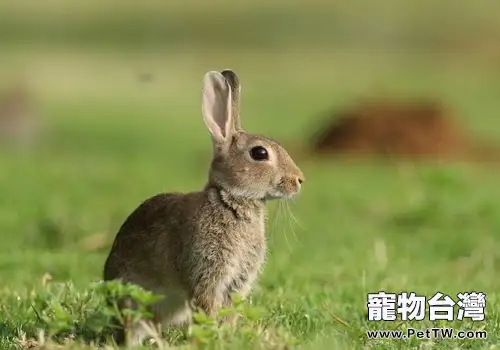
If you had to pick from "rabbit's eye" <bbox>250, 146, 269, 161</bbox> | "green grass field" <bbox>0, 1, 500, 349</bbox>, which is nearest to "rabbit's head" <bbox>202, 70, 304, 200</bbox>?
"rabbit's eye" <bbox>250, 146, 269, 161</bbox>

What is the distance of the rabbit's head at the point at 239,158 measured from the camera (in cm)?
570

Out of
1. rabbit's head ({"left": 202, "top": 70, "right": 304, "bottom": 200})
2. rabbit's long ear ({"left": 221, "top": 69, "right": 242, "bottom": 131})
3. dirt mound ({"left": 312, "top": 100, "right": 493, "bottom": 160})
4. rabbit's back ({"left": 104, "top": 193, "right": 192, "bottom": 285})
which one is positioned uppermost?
rabbit's long ear ({"left": 221, "top": 69, "right": 242, "bottom": 131})

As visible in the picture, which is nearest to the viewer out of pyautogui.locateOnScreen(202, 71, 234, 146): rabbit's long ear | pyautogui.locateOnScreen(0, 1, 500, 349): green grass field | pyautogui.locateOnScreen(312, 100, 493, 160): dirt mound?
pyautogui.locateOnScreen(202, 71, 234, 146): rabbit's long ear

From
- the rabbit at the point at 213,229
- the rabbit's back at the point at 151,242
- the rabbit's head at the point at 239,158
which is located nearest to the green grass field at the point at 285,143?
the rabbit at the point at 213,229

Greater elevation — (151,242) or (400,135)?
(151,242)

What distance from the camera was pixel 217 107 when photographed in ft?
19.4

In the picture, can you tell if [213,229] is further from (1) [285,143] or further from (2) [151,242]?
(1) [285,143]

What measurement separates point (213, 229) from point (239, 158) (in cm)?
44

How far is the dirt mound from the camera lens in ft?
64.1

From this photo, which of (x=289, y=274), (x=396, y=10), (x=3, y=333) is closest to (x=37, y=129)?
(x=289, y=274)

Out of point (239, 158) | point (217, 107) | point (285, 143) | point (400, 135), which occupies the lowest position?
point (285, 143)

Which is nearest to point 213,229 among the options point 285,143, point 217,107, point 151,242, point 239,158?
point 151,242

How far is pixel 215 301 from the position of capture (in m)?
5.42

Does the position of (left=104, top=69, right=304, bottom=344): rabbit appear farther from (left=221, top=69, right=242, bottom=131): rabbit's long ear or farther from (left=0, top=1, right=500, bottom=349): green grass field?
(left=0, top=1, right=500, bottom=349): green grass field
